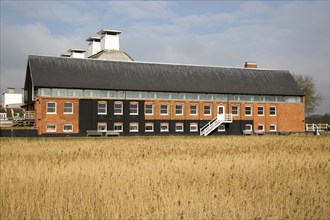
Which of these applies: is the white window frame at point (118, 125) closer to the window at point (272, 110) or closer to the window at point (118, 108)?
the window at point (118, 108)

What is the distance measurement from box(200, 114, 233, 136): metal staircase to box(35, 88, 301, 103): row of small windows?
8.16 feet

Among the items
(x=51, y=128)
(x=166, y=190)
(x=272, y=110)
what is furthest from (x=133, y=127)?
(x=166, y=190)

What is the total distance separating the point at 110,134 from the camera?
44.0 m

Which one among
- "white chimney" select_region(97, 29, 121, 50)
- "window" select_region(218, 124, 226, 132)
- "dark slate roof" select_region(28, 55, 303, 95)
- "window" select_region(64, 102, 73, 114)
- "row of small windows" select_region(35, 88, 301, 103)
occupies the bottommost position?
"window" select_region(218, 124, 226, 132)

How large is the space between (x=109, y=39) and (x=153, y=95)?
18.8 m

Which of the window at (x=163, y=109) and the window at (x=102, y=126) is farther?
the window at (x=163, y=109)

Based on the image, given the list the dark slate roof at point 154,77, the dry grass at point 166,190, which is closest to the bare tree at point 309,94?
the dark slate roof at point 154,77

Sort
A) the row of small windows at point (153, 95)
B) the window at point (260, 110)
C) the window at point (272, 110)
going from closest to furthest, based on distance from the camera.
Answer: the row of small windows at point (153, 95), the window at point (260, 110), the window at point (272, 110)

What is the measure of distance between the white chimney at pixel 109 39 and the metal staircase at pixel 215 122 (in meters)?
21.6

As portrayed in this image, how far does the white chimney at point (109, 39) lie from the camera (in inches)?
2491

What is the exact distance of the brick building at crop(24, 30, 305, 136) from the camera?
4434 centimetres

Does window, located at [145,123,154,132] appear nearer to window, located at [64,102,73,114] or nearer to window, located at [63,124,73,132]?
window, located at [63,124,73,132]

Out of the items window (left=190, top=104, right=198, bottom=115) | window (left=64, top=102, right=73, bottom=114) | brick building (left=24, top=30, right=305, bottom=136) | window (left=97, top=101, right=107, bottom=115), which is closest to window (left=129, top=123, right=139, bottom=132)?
brick building (left=24, top=30, right=305, bottom=136)

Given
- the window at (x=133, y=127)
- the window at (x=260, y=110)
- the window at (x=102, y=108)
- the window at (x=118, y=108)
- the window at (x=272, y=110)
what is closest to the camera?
the window at (x=102, y=108)
